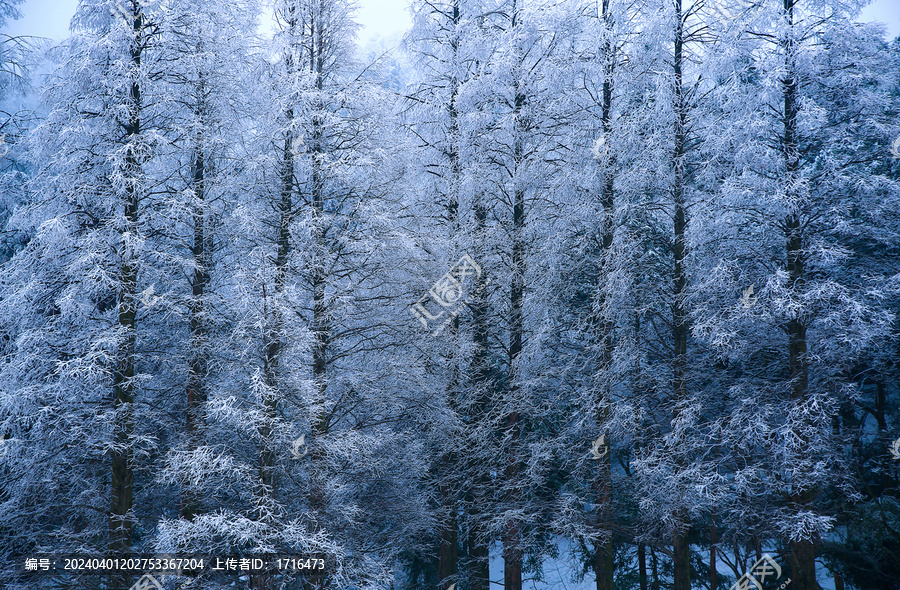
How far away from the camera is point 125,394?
32.0 feet

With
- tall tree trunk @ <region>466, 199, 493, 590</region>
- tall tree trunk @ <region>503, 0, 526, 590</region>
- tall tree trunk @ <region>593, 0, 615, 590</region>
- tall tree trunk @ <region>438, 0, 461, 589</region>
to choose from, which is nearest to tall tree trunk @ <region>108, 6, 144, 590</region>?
tall tree trunk @ <region>438, 0, 461, 589</region>

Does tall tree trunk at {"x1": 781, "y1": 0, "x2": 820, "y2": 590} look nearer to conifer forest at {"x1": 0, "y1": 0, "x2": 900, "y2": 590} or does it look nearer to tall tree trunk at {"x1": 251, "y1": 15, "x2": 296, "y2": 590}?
conifer forest at {"x1": 0, "y1": 0, "x2": 900, "y2": 590}

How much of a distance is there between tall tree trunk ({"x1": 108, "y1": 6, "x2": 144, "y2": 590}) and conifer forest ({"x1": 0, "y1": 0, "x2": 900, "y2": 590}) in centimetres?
6

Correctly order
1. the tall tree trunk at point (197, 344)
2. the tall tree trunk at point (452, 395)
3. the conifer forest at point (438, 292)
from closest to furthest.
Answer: the conifer forest at point (438, 292), the tall tree trunk at point (197, 344), the tall tree trunk at point (452, 395)

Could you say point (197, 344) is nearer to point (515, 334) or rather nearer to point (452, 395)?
point (452, 395)

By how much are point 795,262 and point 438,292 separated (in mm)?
6872

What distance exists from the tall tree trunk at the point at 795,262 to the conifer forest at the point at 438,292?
61 mm

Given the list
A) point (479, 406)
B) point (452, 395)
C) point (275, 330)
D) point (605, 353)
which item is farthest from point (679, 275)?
point (275, 330)

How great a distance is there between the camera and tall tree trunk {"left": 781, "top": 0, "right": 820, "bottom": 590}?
408 inches

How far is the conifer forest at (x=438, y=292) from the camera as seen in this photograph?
964cm

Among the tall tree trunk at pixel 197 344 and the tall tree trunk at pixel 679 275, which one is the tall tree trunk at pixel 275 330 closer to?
the tall tree trunk at pixel 197 344

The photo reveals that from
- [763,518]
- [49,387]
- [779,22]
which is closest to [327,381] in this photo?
[49,387]

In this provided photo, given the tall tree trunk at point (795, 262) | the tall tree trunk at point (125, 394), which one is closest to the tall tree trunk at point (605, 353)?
the tall tree trunk at point (795, 262)

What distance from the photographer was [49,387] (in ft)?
29.6
